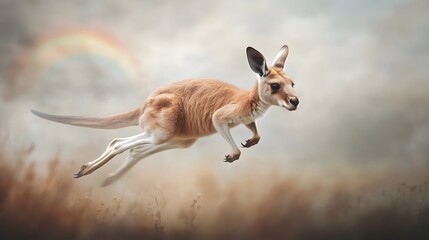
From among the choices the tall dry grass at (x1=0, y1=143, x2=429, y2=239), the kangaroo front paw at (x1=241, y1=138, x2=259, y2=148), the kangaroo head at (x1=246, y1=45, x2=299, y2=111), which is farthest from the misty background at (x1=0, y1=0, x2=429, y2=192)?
the kangaroo head at (x1=246, y1=45, x2=299, y2=111)

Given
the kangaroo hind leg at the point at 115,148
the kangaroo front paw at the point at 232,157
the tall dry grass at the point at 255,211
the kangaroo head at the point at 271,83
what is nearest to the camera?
the kangaroo head at the point at 271,83

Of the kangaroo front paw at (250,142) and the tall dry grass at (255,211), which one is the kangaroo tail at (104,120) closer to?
the tall dry grass at (255,211)

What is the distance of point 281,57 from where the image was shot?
2.83m

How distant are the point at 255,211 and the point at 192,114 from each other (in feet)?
2.09

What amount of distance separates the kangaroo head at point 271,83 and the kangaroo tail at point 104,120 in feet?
2.28

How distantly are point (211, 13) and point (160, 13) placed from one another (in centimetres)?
29

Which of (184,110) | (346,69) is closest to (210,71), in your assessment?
(184,110)

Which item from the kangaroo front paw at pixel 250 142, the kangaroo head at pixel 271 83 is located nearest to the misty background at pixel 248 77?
the kangaroo front paw at pixel 250 142

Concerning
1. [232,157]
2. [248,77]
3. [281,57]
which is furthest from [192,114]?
[281,57]

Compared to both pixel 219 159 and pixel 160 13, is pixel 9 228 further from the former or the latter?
pixel 160 13

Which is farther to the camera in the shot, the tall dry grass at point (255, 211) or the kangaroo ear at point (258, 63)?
the tall dry grass at point (255, 211)

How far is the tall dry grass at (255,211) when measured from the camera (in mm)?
3006

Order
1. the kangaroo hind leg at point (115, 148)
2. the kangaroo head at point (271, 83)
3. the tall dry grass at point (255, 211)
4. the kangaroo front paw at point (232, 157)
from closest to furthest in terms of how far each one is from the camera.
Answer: the kangaroo head at point (271, 83) → the kangaroo front paw at point (232, 157) → the kangaroo hind leg at point (115, 148) → the tall dry grass at point (255, 211)

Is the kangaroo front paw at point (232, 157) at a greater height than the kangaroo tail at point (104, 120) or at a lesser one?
lesser
